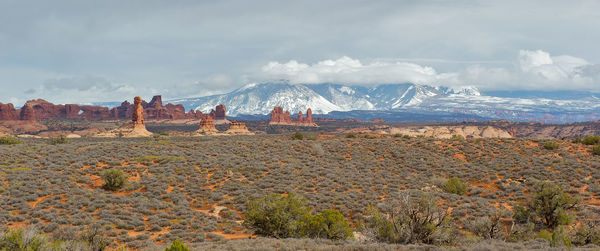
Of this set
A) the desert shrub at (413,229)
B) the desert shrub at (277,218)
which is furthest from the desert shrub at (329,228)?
the desert shrub at (413,229)

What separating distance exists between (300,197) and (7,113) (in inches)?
8067

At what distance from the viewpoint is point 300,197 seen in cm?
1633

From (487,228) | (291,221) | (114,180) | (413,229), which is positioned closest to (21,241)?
(291,221)

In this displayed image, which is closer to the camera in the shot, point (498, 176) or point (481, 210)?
point (481, 210)

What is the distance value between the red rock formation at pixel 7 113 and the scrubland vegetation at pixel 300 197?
176650mm

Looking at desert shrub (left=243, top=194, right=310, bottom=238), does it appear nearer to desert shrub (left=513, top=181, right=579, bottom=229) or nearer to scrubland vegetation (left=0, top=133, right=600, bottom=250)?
scrubland vegetation (left=0, top=133, right=600, bottom=250)

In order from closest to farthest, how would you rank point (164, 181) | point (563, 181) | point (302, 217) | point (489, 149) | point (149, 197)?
1. point (302, 217)
2. point (149, 197)
3. point (164, 181)
4. point (563, 181)
5. point (489, 149)

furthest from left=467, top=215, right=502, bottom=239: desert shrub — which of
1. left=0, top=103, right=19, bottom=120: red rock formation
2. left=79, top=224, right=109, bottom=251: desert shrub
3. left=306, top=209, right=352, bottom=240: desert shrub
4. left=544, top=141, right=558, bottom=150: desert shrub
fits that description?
left=0, top=103, right=19, bottom=120: red rock formation

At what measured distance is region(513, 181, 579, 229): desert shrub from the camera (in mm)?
16516

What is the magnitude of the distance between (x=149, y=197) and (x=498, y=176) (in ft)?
89.6

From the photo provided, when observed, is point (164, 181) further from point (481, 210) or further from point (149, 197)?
point (481, 210)

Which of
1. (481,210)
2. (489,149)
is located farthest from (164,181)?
(489,149)

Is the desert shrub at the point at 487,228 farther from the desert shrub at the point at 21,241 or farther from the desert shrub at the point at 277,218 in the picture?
Result: the desert shrub at the point at 21,241

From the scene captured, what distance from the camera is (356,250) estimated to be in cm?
1064
